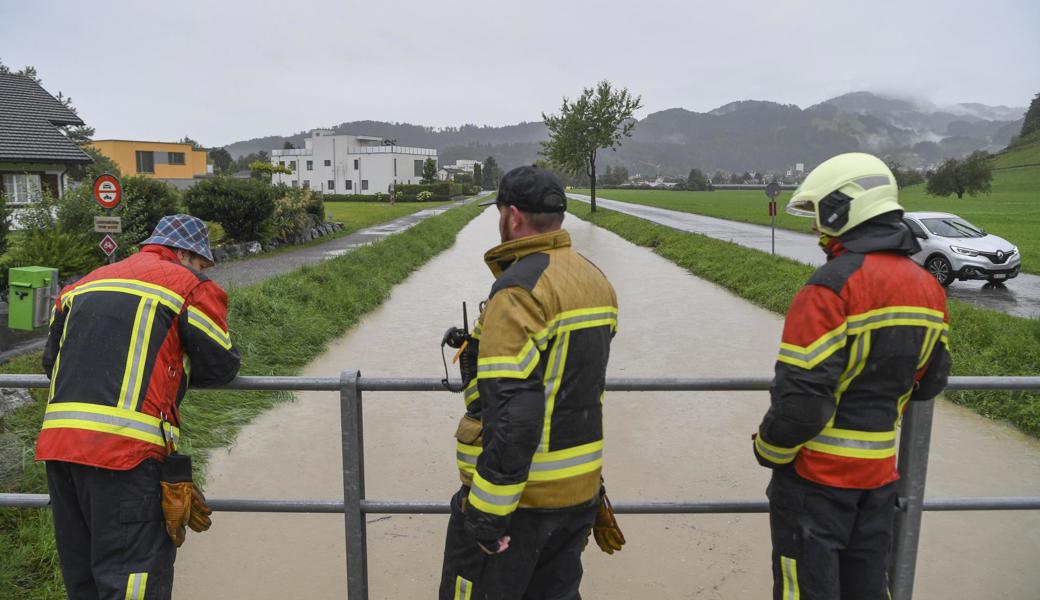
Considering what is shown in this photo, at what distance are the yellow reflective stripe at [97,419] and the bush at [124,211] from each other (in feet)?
49.3

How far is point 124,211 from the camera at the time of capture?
1695 cm

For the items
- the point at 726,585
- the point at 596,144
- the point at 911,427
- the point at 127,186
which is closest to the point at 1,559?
the point at 726,585

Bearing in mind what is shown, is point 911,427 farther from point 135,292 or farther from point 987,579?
point 135,292

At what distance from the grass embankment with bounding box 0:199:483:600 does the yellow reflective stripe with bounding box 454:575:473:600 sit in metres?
2.75

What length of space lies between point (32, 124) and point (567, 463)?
3630cm

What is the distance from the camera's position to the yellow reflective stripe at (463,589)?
2488 millimetres

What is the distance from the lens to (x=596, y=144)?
155 feet

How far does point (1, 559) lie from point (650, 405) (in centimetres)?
581

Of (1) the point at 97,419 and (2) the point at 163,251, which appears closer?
(1) the point at 97,419

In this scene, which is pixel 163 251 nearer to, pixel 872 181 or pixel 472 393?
pixel 472 393

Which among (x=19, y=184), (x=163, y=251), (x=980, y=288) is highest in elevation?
(x=19, y=184)

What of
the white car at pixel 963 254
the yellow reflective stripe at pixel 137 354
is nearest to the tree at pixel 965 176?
the white car at pixel 963 254

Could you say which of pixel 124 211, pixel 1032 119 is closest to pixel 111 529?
pixel 124 211

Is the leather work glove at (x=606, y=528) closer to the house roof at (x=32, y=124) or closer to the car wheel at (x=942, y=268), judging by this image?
the car wheel at (x=942, y=268)
